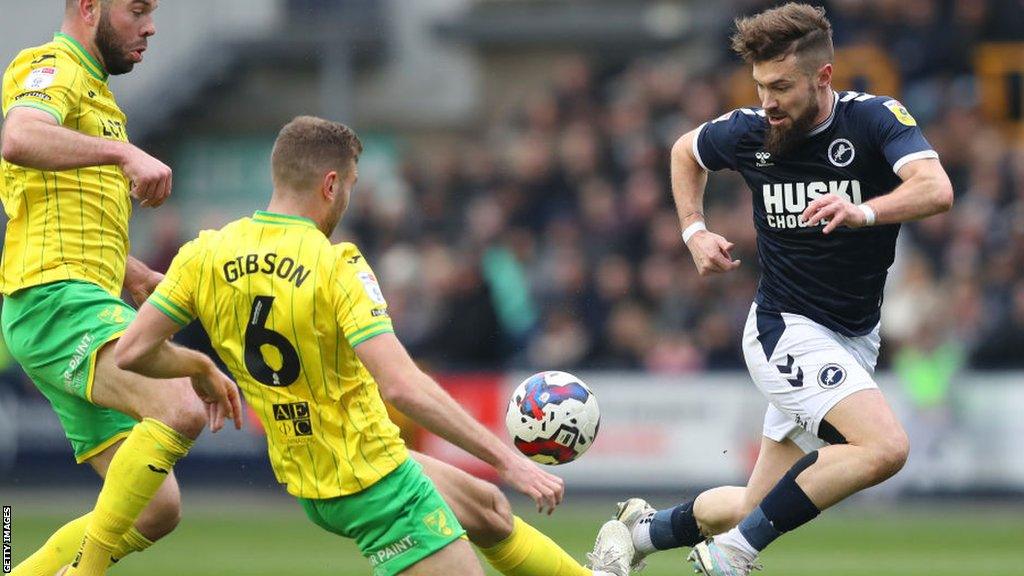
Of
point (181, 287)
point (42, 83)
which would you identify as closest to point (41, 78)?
point (42, 83)

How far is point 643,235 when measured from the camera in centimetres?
1620

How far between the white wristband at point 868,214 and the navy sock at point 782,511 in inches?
41.5

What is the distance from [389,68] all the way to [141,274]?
1625cm

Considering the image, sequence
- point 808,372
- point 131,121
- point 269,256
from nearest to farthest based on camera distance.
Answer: point 269,256, point 808,372, point 131,121

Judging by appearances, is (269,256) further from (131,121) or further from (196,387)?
(131,121)

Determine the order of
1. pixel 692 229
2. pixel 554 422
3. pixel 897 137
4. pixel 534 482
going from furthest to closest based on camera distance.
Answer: pixel 692 229 < pixel 897 137 < pixel 554 422 < pixel 534 482

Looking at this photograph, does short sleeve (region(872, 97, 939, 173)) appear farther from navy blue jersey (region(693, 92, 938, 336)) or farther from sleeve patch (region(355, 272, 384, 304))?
sleeve patch (region(355, 272, 384, 304))

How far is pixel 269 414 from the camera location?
588 cm

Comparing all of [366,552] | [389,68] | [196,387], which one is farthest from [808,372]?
[389,68]

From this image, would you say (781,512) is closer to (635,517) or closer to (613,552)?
(613,552)

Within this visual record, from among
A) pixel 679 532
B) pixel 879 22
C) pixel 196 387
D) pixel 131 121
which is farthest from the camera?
pixel 131 121

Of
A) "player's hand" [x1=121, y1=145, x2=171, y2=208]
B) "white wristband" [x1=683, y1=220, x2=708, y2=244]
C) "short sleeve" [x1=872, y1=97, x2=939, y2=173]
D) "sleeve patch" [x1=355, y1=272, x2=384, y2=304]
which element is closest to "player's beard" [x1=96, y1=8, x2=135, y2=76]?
"player's hand" [x1=121, y1=145, x2=171, y2=208]

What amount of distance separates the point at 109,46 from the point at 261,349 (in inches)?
75.3

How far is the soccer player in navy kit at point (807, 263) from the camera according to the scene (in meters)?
6.68
